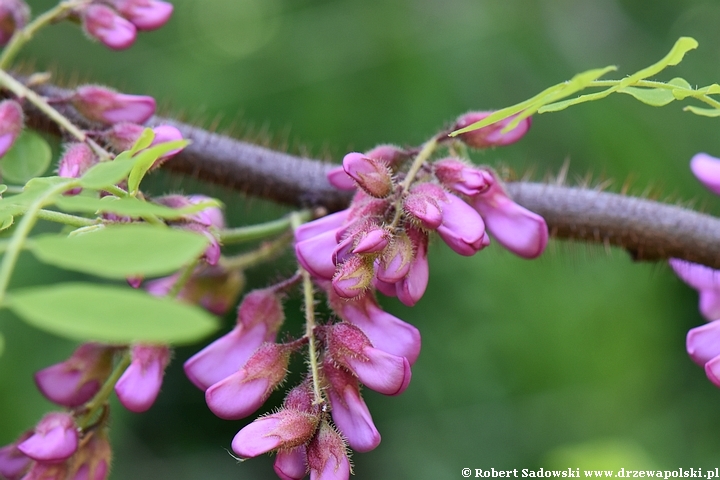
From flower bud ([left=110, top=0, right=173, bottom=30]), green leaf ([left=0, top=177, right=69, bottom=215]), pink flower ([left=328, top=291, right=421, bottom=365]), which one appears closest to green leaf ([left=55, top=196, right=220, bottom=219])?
green leaf ([left=0, top=177, right=69, bottom=215])

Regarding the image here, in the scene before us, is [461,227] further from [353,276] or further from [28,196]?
[28,196]

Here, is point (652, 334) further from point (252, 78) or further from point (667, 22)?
point (252, 78)

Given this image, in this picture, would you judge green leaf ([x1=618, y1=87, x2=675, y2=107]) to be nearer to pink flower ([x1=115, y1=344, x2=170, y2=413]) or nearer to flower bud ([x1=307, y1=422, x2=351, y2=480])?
flower bud ([x1=307, y1=422, x2=351, y2=480])

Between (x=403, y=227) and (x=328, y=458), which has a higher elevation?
(x=403, y=227)

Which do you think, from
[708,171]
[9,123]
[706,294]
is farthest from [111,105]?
[706,294]

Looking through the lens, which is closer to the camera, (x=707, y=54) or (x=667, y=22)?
(x=707, y=54)

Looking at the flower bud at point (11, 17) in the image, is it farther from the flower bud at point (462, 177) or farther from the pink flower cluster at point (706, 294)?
the pink flower cluster at point (706, 294)

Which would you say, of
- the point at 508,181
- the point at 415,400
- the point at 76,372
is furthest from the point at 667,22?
the point at 76,372
